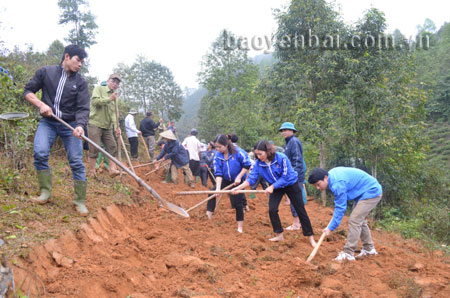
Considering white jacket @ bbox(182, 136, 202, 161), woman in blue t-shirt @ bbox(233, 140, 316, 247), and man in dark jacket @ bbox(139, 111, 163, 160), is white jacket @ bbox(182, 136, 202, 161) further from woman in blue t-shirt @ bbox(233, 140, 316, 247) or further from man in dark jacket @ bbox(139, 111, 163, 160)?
woman in blue t-shirt @ bbox(233, 140, 316, 247)

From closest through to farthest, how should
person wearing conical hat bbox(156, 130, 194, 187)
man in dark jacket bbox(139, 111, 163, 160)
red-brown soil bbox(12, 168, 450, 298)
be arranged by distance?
red-brown soil bbox(12, 168, 450, 298) → person wearing conical hat bbox(156, 130, 194, 187) → man in dark jacket bbox(139, 111, 163, 160)

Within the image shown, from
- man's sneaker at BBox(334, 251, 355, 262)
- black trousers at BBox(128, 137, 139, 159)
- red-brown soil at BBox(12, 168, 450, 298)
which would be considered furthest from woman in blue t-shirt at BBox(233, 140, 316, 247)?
black trousers at BBox(128, 137, 139, 159)

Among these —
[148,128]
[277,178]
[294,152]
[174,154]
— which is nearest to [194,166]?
[174,154]

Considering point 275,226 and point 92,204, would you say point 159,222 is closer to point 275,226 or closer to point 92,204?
point 92,204

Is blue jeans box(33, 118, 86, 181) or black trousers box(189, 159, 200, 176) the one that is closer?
blue jeans box(33, 118, 86, 181)

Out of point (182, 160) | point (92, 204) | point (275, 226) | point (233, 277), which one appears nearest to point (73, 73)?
point (92, 204)

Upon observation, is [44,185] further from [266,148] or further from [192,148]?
[192,148]

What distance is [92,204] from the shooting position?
16.1 feet

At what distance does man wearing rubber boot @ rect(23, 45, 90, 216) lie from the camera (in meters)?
3.96

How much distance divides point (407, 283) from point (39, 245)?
4.02m

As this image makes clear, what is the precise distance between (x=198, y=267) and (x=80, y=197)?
189cm

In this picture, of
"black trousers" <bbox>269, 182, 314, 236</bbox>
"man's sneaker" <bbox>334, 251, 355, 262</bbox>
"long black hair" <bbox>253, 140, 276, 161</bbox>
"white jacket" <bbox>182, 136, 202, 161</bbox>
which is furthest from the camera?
"white jacket" <bbox>182, 136, 202, 161</bbox>

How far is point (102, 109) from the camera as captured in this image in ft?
21.3

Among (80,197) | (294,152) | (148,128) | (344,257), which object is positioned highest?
(148,128)
